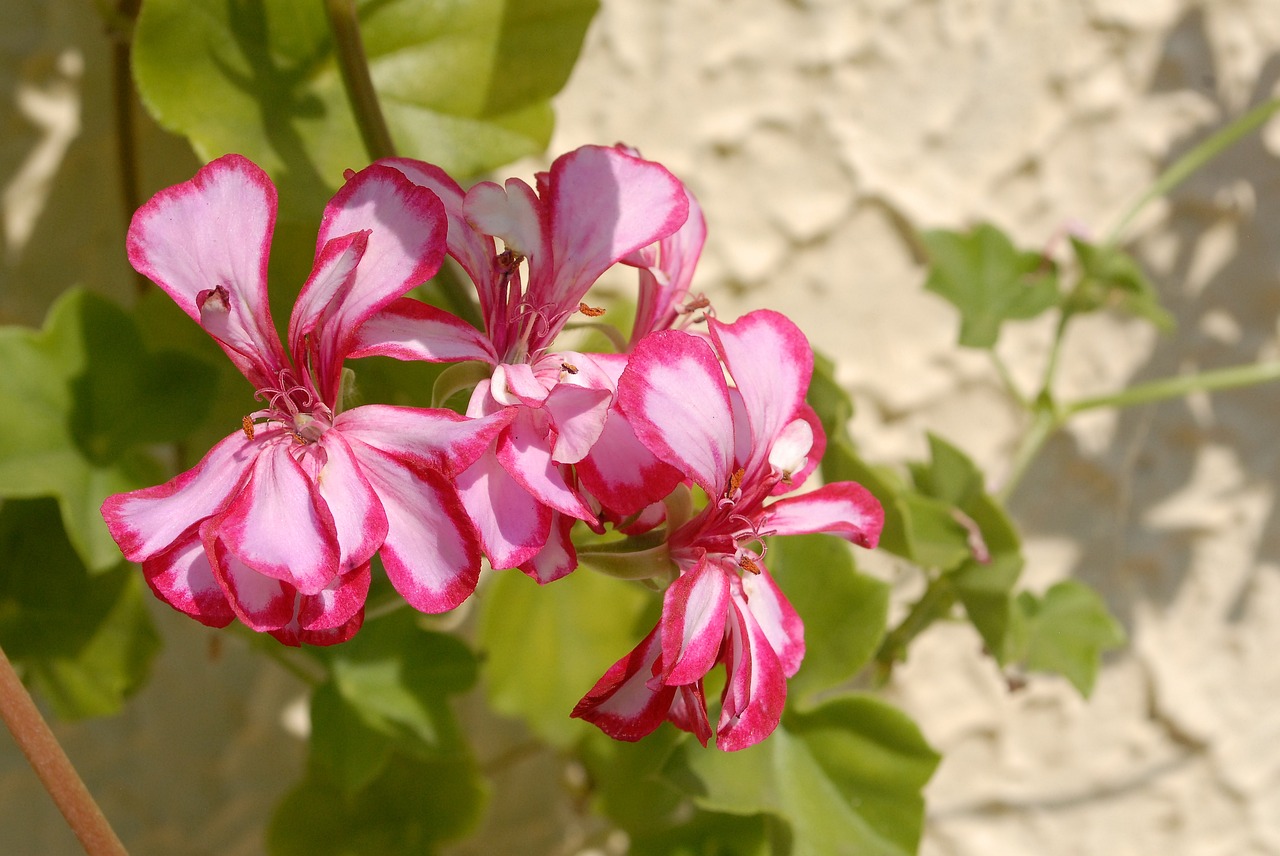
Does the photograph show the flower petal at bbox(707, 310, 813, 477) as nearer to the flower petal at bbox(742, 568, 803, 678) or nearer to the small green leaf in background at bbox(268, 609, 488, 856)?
the flower petal at bbox(742, 568, 803, 678)

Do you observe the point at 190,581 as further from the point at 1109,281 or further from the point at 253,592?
the point at 1109,281

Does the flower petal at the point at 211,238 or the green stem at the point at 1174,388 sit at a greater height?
the flower petal at the point at 211,238

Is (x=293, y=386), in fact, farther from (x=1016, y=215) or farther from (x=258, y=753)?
(x=1016, y=215)

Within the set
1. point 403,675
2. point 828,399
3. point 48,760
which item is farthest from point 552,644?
point 48,760

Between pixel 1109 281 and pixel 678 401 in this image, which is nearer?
pixel 678 401

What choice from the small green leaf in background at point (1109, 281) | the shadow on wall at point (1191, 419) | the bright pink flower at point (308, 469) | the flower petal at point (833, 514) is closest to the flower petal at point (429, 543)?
the bright pink flower at point (308, 469)

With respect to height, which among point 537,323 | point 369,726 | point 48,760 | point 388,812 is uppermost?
point 537,323

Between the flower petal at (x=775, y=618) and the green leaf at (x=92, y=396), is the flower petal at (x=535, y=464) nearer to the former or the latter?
the flower petal at (x=775, y=618)

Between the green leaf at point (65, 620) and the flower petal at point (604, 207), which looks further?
the green leaf at point (65, 620)

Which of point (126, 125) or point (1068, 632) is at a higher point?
point (126, 125)
